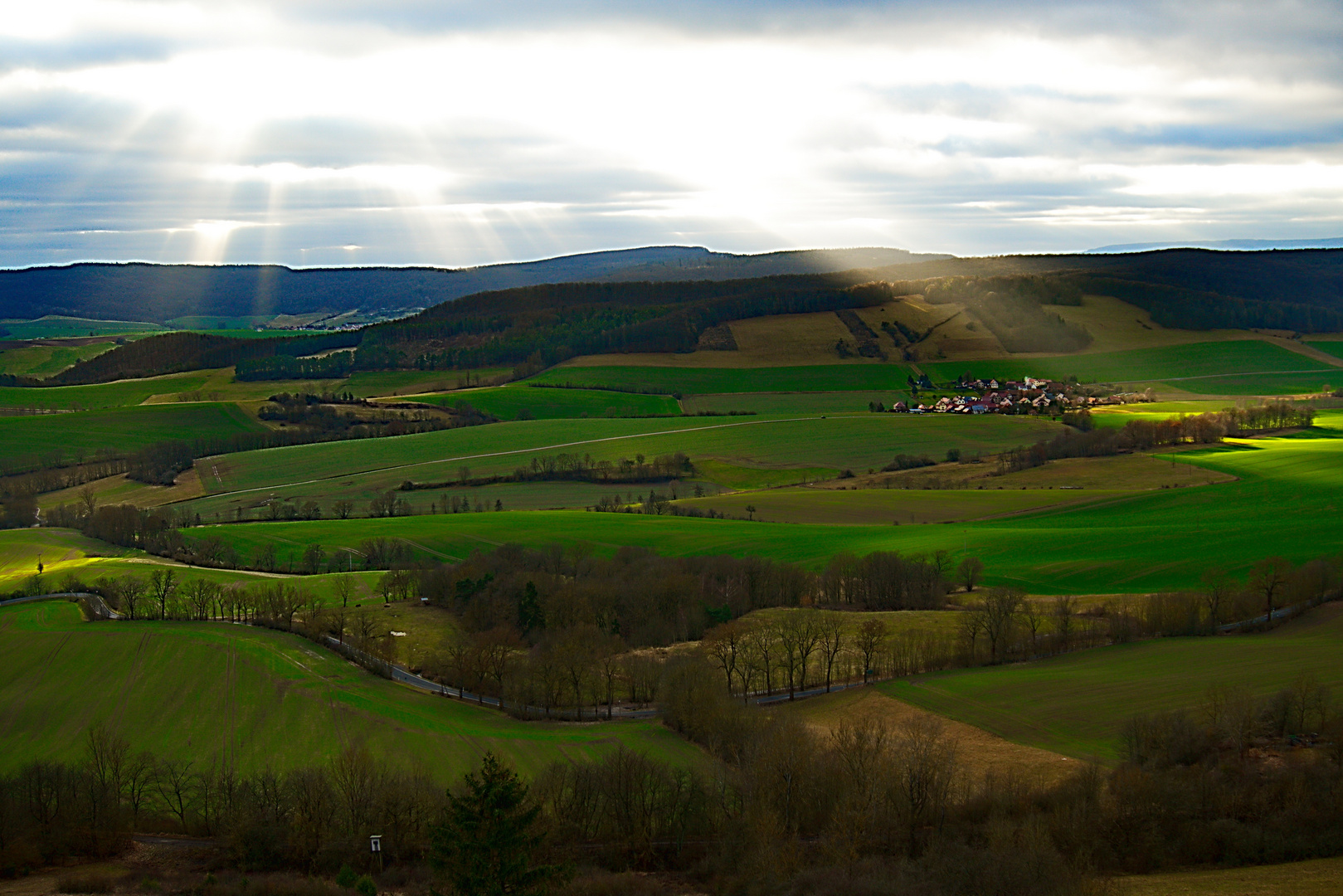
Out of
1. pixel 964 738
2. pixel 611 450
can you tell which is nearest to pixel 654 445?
pixel 611 450

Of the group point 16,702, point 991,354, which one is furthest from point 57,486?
point 991,354

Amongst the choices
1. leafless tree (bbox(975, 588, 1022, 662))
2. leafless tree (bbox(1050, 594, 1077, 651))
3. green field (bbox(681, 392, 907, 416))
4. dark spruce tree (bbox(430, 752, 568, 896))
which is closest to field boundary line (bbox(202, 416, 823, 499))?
green field (bbox(681, 392, 907, 416))

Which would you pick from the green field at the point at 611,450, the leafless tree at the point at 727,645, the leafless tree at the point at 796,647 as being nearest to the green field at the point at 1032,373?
the green field at the point at 611,450

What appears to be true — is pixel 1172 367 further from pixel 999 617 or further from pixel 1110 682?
pixel 1110 682

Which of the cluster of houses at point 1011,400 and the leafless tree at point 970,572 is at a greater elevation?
the cluster of houses at point 1011,400

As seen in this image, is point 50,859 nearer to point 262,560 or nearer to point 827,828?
point 827,828

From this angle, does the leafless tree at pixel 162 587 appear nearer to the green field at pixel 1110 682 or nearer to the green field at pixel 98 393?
the green field at pixel 1110 682
